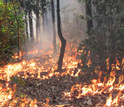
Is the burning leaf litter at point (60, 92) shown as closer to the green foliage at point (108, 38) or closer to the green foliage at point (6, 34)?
the green foliage at point (108, 38)

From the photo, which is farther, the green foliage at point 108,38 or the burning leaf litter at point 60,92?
Result: the green foliage at point 108,38

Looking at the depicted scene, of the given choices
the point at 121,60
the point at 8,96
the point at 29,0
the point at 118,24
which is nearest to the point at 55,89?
the point at 8,96

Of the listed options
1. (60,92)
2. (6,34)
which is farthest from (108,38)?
(6,34)

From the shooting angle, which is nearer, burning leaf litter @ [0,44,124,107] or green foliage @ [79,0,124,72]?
burning leaf litter @ [0,44,124,107]

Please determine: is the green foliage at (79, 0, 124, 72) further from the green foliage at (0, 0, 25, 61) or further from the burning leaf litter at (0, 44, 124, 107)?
the green foliage at (0, 0, 25, 61)

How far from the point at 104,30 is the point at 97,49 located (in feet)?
3.82

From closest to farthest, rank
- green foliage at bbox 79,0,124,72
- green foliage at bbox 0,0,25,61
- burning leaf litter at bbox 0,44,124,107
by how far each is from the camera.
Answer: burning leaf litter at bbox 0,44,124,107, green foliage at bbox 79,0,124,72, green foliage at bbox 0,0,25,61

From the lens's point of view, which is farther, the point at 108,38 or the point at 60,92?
the point at 108,38

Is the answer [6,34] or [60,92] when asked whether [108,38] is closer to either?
[60,92]

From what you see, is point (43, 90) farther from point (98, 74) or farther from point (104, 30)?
point (104, 30)

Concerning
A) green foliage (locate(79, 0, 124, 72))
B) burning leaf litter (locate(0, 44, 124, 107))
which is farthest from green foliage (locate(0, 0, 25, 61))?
green foliage (locate(79, 0, 124, 72))

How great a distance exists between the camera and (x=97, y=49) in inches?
341

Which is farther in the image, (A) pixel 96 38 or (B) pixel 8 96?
(A) pixel 96 38

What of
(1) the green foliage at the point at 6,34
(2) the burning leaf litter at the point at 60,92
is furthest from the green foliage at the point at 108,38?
(1) the green foliage at the point at 6,34
